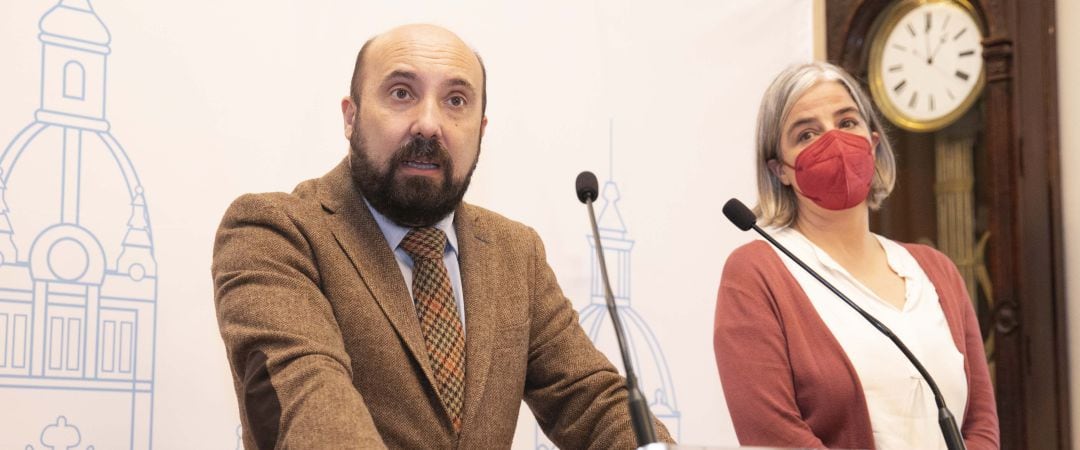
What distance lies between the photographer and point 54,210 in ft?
9.48

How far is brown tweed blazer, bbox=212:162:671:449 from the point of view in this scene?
2.08m

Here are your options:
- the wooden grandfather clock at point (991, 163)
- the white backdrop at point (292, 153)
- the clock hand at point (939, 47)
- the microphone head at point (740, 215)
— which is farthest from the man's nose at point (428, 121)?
the clock hand at point (939, 47)

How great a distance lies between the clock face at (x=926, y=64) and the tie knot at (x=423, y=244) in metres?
2.63

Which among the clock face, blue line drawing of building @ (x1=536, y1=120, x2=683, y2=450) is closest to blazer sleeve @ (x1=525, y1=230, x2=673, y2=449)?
blue line drawing of building @ (x1=536, y1=120, x2=683, y2=450)

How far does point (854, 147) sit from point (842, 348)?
0.49 meters

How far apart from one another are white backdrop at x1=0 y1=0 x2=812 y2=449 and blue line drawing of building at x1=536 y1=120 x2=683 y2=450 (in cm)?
2

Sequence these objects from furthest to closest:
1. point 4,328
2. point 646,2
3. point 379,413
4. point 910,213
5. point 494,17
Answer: point 910,213, point 646,2, point 494,17, point 4,328, point 379,413

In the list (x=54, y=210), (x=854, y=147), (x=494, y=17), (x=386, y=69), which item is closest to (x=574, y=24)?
(x=494, y=17)

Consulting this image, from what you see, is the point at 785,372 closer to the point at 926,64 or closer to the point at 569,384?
the point at 569,384

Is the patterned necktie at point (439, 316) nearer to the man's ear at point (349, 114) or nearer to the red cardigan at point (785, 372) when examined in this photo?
the man's ear at point (349, 114)

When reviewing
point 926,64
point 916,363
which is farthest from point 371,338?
point 926,64

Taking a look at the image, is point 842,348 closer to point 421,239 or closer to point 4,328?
point 421,239

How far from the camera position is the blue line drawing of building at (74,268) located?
2822mm

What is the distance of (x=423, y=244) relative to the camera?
259 centimetres
